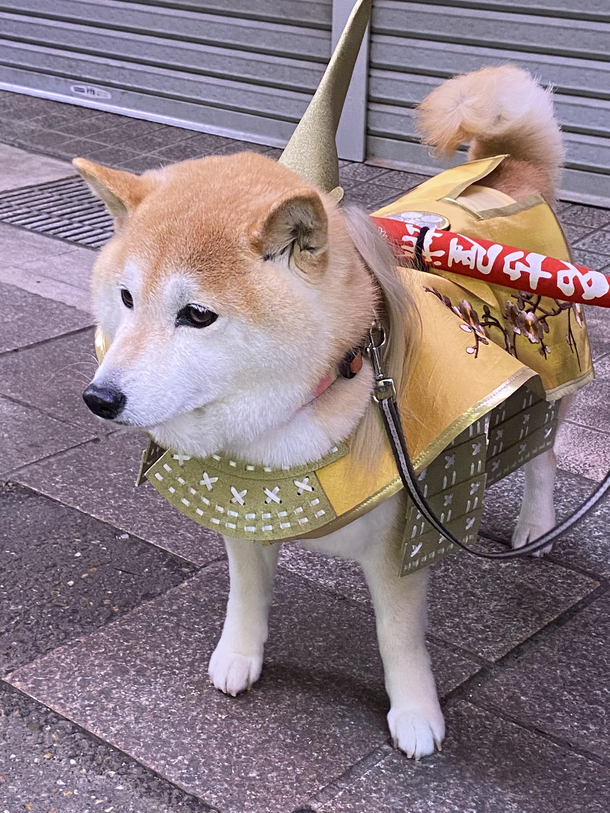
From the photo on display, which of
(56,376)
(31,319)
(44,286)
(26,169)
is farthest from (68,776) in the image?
(26,169)

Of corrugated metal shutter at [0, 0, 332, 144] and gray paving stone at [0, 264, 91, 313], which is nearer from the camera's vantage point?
gray paving stone at [0, 264, 91, 313]

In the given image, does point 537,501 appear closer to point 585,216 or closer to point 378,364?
point 378,364

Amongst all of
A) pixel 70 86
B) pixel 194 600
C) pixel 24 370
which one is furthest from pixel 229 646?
pixel 70 86

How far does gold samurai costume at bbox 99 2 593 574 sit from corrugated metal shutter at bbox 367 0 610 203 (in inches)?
130

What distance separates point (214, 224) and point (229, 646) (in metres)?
1.15

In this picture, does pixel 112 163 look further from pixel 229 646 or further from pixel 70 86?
pixel 229 646

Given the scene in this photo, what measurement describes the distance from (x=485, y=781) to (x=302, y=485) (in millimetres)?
789

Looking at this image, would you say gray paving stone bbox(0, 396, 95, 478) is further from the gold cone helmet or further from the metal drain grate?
the metal drain grate

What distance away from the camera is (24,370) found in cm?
393

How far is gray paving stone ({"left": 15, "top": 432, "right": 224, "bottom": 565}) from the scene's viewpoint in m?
2.95

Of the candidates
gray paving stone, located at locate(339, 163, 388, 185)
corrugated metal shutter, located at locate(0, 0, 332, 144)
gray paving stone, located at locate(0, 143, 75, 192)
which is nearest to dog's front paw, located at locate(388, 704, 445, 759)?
gray paving stone, located at locate(339, 163, 388, 185)

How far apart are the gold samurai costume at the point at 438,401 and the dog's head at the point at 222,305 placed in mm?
216

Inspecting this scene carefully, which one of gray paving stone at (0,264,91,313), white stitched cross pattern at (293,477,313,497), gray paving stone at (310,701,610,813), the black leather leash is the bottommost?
gray paving stone at (310,701,610,813)

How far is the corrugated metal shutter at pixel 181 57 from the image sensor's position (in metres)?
6.43
